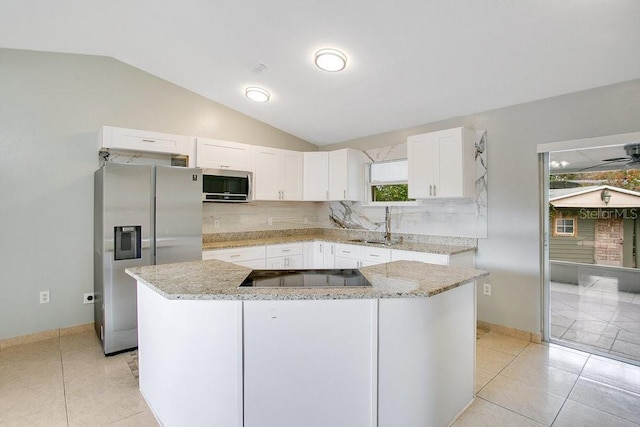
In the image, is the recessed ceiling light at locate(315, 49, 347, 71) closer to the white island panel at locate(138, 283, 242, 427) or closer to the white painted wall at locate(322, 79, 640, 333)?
the white painted wall at locate(322, 79, 640, 333)

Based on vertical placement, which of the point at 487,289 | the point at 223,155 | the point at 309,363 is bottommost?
the point at 487,289

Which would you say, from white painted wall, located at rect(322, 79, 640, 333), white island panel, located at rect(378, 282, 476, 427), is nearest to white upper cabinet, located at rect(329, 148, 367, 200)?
white painted wall, located at rect(322, 79, 640, 333)

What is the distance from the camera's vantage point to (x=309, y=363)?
1.47 m

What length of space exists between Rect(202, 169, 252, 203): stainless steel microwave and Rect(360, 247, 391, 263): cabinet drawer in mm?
1626

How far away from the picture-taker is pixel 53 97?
10.3ft

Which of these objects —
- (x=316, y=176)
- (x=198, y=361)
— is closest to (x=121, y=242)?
(x=198, y=361)

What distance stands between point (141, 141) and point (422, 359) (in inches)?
128

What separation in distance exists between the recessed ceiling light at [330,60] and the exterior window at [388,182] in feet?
5.69

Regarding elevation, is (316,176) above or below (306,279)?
above

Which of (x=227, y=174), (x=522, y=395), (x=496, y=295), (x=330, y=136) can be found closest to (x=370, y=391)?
(x=522, y=395)

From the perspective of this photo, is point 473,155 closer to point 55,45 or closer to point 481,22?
point 481,22

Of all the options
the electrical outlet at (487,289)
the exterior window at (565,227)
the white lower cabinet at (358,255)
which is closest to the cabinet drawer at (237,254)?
the white lower cabinet at (358,255)

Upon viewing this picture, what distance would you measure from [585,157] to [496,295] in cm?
156

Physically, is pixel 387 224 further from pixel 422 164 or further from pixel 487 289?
pixel 487 289
